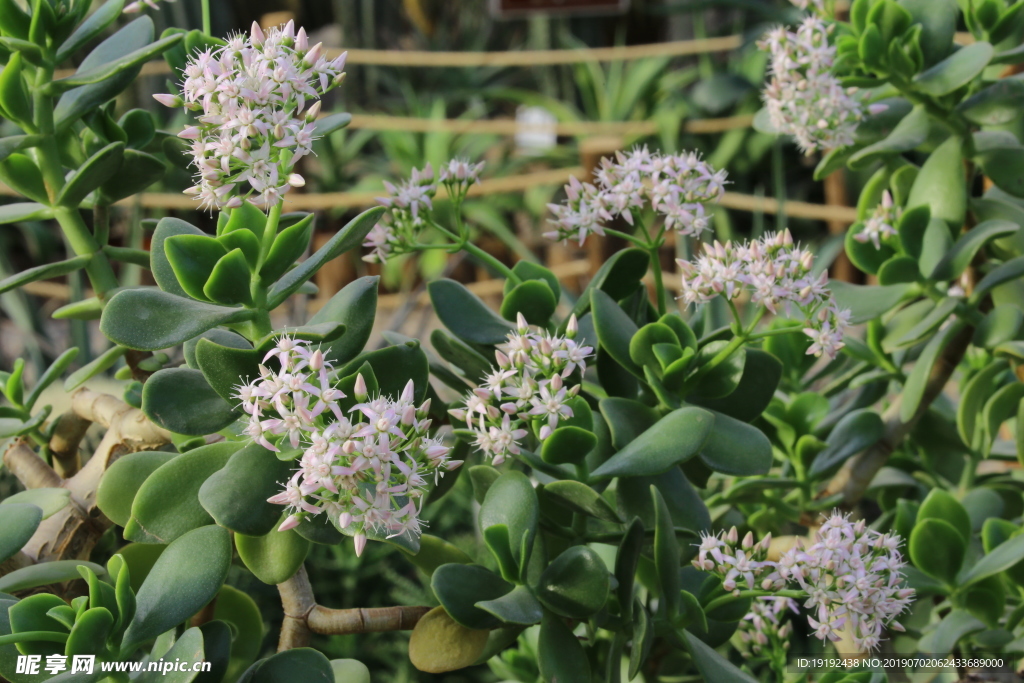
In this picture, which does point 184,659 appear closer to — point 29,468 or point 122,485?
point 122,485

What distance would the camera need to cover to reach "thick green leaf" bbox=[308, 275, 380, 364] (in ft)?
1.64

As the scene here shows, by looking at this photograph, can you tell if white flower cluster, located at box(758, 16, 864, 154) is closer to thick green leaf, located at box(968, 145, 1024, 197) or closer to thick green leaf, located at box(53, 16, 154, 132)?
thick green leaf, located at box(968, 145, 1024, 197)

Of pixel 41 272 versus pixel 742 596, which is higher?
pixel 41 272

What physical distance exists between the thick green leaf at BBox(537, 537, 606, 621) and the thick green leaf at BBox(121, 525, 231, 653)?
168mm

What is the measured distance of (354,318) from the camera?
1.65 feet

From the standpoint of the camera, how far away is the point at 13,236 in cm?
461

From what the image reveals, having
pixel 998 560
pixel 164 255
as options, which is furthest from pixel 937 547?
pixel 164 255

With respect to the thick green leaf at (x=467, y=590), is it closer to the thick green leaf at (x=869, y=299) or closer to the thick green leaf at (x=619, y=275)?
the thick green leaf at (x=619, y=275)

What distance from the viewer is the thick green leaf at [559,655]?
487 mm

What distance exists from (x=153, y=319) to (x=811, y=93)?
54 cm

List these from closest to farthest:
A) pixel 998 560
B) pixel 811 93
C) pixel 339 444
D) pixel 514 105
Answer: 1. pixel 339 444
2. pixel 998 560
3. pixel 811 93
4. pixel 514 105

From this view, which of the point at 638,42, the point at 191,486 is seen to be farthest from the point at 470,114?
the point at 191,486

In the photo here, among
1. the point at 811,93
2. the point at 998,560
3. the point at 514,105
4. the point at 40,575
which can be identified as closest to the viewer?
the point at 40,575

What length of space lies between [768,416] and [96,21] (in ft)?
1.87
